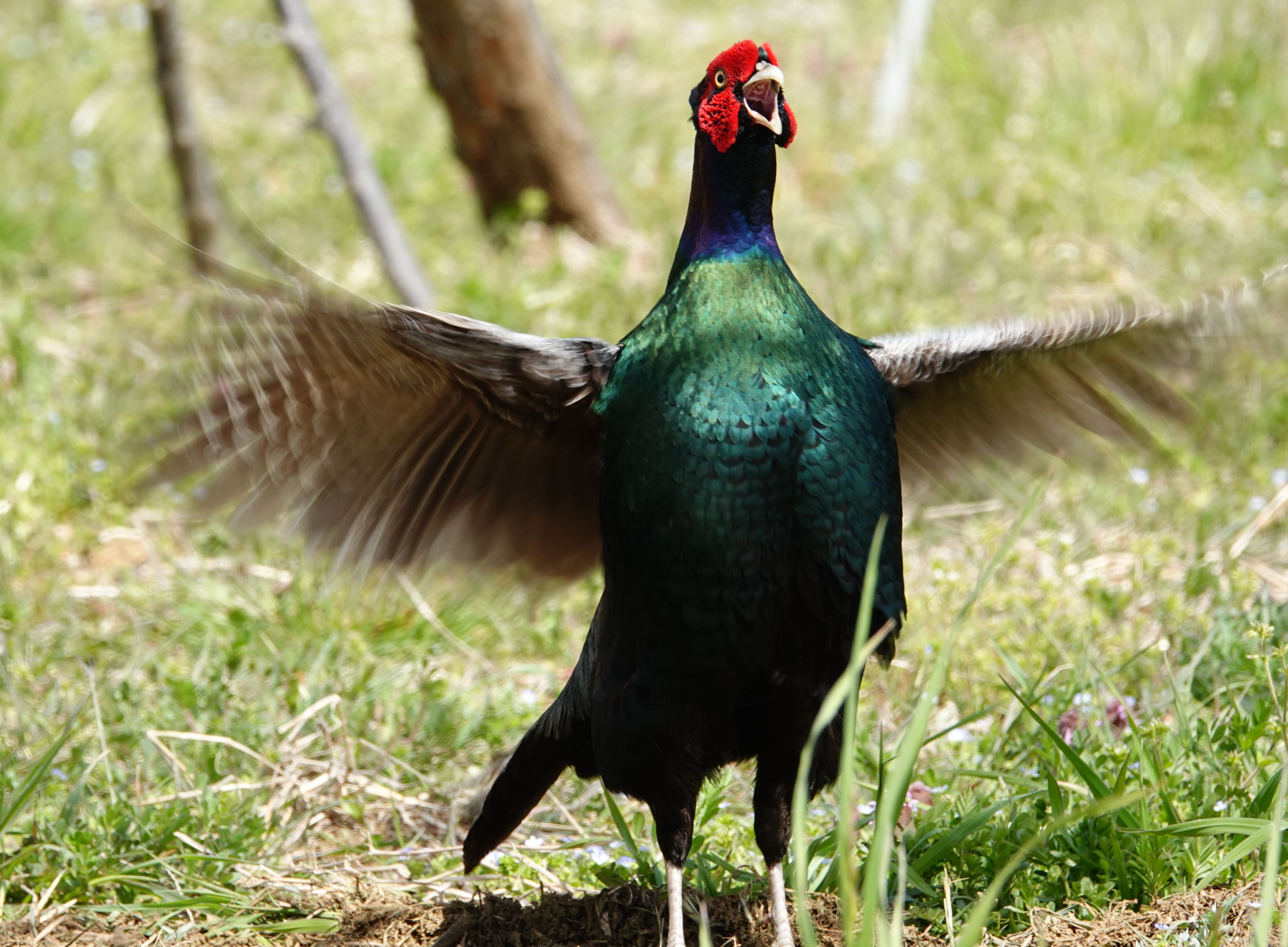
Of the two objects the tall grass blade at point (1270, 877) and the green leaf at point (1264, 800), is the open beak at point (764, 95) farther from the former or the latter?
the green leaf at point (1264, 800)

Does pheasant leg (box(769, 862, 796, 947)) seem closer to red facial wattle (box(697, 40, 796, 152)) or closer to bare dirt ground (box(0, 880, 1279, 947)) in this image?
bare dirt ground (box(0, 880, 1279, 947))

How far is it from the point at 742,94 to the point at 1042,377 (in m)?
0.89

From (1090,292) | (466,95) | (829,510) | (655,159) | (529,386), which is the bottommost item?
(829,510)

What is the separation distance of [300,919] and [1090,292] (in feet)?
13.5

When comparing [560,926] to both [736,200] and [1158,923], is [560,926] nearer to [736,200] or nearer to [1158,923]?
[1158,923]

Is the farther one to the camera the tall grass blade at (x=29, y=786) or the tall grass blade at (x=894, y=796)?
the tall grass blade at (x=29, y=786)

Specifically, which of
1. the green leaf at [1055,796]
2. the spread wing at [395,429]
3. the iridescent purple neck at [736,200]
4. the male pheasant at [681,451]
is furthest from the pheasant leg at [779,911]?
the iridescent purple neck at [736,200]

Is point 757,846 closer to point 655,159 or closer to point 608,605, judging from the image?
point 608,605

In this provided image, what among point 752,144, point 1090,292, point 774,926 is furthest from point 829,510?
point 1090,292

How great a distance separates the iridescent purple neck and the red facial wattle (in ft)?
0.08

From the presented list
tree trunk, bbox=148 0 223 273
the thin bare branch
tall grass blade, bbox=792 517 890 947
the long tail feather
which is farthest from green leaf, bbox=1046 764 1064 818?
tree trunk, bbox=148 0 223 273

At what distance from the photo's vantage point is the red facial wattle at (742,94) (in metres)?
2.35

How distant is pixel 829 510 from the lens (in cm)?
224

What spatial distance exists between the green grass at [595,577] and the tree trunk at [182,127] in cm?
39
